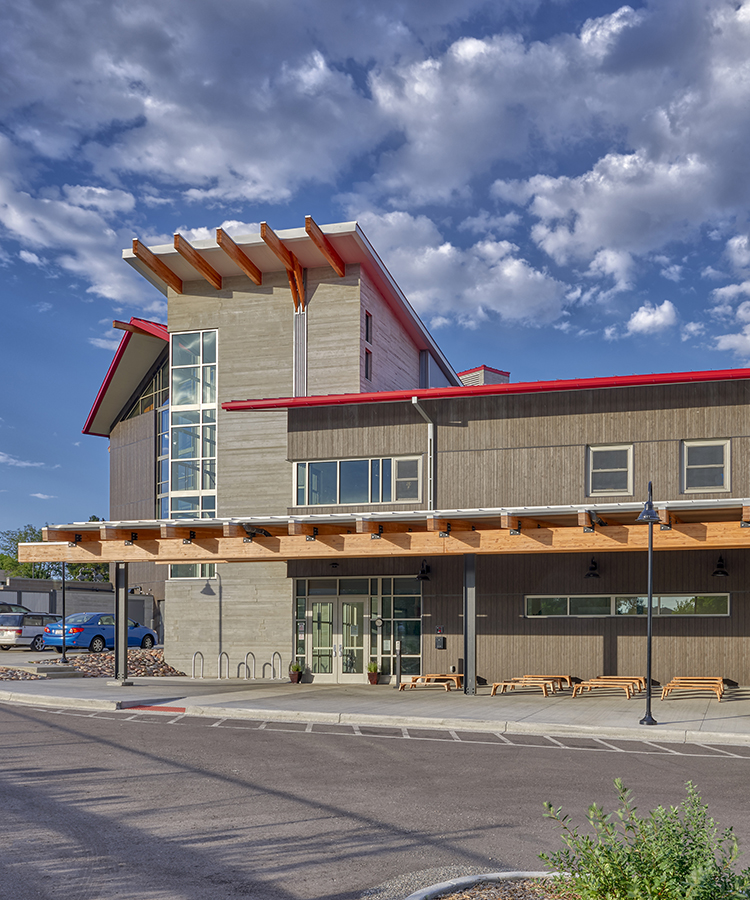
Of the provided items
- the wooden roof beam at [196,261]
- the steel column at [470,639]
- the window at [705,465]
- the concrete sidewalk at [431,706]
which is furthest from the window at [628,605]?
the wooden roof beam at [196,261]

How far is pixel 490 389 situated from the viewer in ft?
75.2

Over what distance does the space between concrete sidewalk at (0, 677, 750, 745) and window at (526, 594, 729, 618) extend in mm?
1911

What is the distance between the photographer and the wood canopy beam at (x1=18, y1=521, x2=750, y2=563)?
18234 millimetres

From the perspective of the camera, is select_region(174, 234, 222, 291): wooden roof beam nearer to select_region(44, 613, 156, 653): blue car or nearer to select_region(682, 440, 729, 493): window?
select_region(682, 440, 729, 493): window

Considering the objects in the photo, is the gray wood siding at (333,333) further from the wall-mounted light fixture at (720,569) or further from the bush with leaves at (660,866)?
the bush with leaves at (660,866)

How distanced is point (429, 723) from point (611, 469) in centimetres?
896

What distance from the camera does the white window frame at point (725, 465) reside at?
2133 cm

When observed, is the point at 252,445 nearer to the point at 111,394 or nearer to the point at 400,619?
the point at 400,619

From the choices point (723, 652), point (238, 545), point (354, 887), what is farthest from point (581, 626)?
point (354, 887)

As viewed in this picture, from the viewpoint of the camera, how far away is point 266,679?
25484 mm

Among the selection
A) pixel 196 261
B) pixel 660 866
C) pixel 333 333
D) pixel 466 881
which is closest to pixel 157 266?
pixel 196 261

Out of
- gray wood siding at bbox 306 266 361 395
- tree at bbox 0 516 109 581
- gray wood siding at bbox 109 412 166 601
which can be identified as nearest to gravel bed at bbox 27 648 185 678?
gray wood siding at bbox 306 266 361 395

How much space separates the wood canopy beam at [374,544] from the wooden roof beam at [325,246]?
28.4 feet

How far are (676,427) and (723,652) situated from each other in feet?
17.4
